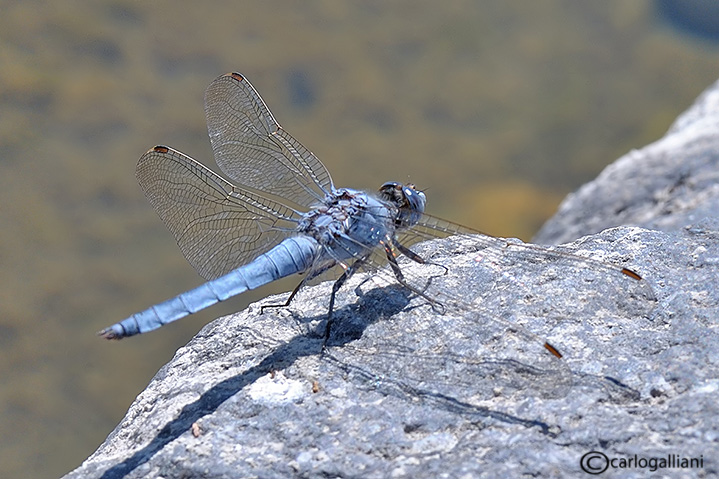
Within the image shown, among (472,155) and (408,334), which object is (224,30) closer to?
(472,155)

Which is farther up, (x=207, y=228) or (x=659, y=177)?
(x=659, y=177)

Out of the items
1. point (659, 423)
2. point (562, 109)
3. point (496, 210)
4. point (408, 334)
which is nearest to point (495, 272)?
point (408, 334)

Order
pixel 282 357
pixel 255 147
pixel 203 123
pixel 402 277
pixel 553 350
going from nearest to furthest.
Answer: pixel 553 350
pixel 282 357
pixel 402 277
pixel 255 147
pixel 203 123

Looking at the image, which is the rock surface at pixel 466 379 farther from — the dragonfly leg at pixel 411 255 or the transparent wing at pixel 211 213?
the transparent wing at pixel 211 213

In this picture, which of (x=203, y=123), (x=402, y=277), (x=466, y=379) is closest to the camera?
(x=466, y=379)

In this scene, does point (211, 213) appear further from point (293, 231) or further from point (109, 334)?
point (109, 334)

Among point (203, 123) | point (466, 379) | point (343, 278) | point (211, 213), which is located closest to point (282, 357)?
point (343, 278)

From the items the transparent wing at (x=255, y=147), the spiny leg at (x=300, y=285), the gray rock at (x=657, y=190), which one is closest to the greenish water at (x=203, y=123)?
the gray rock at (x=657, y=190)
